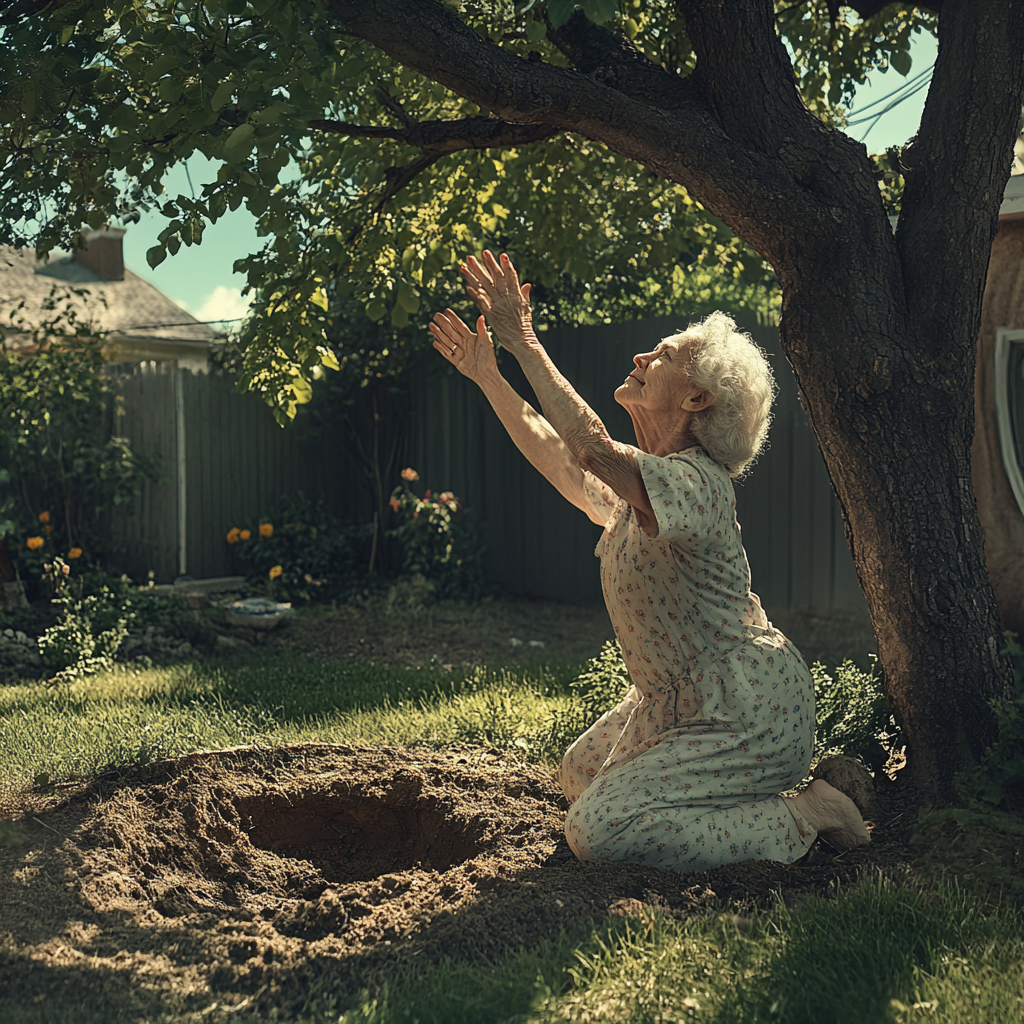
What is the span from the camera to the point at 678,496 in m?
2.79

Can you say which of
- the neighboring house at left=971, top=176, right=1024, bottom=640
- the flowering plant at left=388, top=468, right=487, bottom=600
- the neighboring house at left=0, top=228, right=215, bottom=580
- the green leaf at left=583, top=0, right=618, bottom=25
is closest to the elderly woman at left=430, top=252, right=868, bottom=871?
the green leaf at left=583, top=0, right=618, bottom=25

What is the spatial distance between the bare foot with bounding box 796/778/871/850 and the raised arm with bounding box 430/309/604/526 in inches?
46.6

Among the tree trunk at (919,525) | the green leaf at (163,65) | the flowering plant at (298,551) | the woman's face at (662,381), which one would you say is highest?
the green leaf at (163,65)

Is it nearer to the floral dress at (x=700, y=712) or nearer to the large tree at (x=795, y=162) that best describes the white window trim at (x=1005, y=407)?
the large tree at (x=795, y=162)

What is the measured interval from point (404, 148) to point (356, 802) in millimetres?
3618

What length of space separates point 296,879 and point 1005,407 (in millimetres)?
3797

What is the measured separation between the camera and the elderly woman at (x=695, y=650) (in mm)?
2971

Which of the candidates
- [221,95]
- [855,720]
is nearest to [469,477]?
[855,720]

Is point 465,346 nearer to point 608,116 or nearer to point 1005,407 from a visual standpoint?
point 608,116

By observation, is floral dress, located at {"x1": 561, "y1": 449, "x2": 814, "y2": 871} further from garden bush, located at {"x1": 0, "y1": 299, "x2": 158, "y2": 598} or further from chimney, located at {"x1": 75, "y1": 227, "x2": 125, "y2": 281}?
chimney, located at {"x1": 75, "y1": 227, "x2": 125, "y2": 281}

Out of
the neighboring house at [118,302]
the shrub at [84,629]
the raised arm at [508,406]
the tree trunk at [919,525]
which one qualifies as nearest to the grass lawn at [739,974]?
the tree trunk at [919,525]

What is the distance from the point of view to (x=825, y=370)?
3467 mm

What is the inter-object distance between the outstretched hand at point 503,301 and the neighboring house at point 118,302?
40.2 feet

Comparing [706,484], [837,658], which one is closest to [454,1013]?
[706,484]
